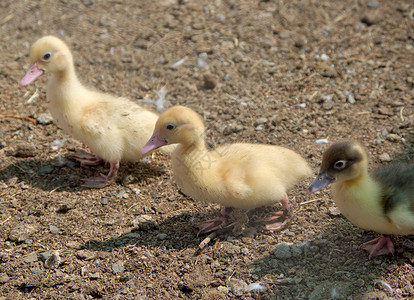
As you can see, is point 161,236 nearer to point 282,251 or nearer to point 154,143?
point 154,143

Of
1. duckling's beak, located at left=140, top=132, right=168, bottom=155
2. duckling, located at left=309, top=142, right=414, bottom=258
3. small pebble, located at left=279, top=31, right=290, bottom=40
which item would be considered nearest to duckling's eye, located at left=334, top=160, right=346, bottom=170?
duckling, located at left=309, top=142, right=414, bottom=258

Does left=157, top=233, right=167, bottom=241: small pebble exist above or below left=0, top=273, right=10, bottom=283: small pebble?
above

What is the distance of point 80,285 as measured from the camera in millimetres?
3844

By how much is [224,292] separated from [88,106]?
7.05 feet

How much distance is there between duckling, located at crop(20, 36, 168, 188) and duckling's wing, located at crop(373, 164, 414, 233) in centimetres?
210

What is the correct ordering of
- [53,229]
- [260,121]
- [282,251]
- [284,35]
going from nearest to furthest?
[282,251]
[53,229]
[260,121]
[284,35]

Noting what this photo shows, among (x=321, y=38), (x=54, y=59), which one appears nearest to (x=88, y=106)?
(x=54, y=59)

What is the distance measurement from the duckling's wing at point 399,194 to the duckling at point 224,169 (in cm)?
70

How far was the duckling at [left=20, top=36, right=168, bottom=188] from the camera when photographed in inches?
190

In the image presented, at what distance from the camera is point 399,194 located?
364 cm

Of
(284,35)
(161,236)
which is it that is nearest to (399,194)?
(161,236)

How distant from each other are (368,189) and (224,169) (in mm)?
Answer: 1048

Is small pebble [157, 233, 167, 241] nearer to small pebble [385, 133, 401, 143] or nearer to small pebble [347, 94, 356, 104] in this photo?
small pebble [385, 133, 401, 143]

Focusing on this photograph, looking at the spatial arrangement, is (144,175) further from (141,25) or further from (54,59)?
(141,25)
